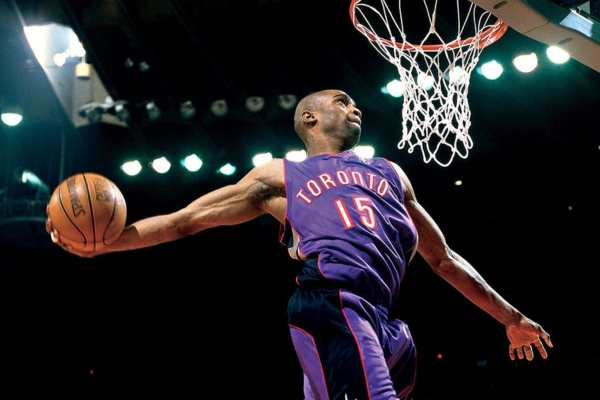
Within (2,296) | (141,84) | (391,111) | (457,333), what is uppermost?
(141,84)

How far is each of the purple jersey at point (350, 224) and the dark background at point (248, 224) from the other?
3890 mm

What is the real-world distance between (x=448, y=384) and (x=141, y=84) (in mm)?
4297

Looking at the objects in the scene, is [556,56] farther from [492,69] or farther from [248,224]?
[248,224]

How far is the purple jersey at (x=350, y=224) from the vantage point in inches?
105

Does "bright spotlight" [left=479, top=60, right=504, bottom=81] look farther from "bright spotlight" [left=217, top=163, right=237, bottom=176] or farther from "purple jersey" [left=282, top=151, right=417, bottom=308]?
"purple jersey" [left=282, top=151, right=417, bottom=308]

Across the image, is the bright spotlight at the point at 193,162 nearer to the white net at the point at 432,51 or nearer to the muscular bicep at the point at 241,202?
the white net at the point at 432,51

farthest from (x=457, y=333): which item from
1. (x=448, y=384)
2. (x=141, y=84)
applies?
(x=141, y=84)

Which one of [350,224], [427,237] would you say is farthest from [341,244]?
[427,237]

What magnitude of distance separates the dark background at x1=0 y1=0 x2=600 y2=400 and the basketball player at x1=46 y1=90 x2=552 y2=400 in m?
3.79

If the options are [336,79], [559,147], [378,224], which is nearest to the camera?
[378,224]

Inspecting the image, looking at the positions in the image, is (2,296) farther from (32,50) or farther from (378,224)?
(378,224)

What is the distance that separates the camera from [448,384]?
319 inches

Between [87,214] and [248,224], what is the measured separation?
6.32 meters

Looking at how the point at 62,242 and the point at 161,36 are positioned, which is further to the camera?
the point at 161,36
